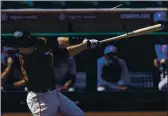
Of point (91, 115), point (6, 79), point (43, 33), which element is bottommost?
point (91, 115)

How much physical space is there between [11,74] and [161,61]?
82.6 inches

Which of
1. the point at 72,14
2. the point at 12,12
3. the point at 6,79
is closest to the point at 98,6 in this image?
the point at 72,14

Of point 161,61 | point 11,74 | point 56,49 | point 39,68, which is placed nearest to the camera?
point 39,68

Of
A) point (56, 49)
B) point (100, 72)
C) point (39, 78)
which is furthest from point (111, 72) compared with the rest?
point (39, 78)

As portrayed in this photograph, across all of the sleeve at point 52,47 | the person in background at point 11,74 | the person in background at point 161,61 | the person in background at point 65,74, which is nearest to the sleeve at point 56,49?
the sleeve at point 52,47

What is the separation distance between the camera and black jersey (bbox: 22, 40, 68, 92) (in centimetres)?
403

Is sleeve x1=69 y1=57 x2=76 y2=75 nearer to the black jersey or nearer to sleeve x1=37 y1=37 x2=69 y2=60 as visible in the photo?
sleeve x1=37 y1=37 x2=69 y2=60

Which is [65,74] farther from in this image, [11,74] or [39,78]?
[39,78]

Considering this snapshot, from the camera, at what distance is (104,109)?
659 centimetres

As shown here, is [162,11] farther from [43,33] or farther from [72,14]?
[43,33]

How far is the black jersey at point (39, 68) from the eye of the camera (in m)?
4.03

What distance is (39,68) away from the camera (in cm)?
403

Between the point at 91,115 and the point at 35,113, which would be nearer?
the point at 35,113

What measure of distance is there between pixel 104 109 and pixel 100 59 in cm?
70
